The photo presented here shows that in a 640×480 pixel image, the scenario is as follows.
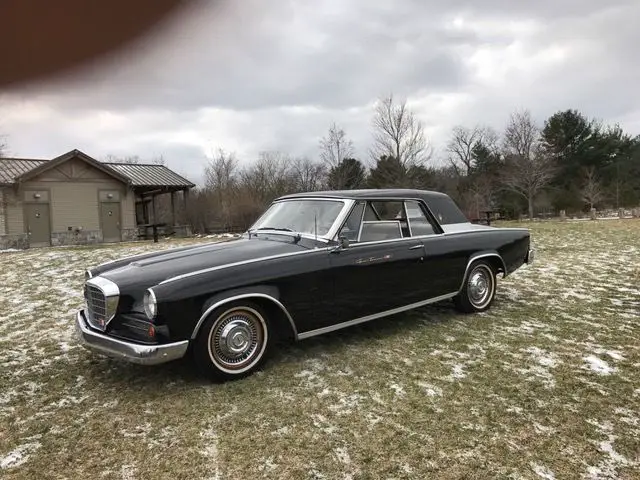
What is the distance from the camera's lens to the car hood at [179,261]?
3.69 meters

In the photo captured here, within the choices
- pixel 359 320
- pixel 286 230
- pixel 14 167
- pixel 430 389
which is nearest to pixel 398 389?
pixel 430 389

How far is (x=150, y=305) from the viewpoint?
347 cm

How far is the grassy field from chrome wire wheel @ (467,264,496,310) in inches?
11.3

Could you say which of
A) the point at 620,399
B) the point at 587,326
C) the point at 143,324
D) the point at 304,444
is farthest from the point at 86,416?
the point at 587,326

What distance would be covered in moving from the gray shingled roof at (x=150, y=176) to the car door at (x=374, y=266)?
24.0 metres

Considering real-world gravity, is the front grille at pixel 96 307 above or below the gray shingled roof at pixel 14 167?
below

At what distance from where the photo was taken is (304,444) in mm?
2840

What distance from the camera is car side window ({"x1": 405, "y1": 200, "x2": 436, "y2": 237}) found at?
526 cm

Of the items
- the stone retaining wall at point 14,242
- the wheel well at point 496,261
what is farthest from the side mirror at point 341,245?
the stone retaining wall at point 14,242

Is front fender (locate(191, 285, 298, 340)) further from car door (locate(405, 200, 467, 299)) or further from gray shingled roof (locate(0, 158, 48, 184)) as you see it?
gray shingled roof (locate(0, 158, 48, 184))

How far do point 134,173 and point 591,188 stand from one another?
33852 mm

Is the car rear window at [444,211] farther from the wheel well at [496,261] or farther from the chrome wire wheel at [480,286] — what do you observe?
the chrome wire wheel at [480,286]

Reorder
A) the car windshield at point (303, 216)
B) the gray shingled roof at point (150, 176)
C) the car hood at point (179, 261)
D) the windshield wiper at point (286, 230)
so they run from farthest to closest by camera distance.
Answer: the gray shingled roof at point (150, 176)
the car windshield at point (303, 216)
the windshield wiper at point (286, 230)
the car hood at point (179, 261)

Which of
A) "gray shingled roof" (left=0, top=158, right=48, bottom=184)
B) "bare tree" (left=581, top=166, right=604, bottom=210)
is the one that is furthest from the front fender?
"bare tree" (left=581, top=166, right=604, bottom=210)
